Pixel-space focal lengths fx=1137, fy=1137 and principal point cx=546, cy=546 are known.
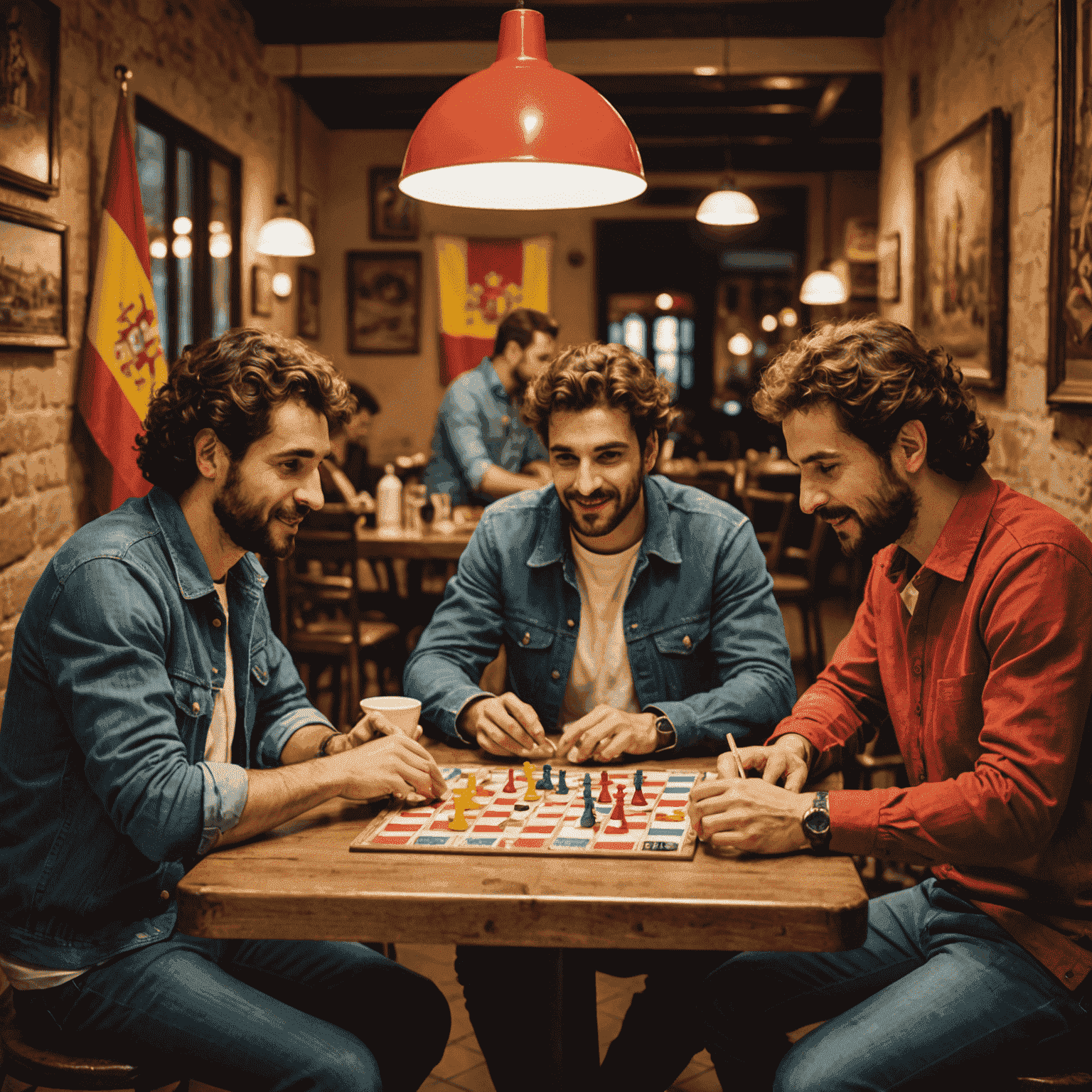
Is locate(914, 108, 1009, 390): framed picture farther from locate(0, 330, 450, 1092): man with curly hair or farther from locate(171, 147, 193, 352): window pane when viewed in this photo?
locate(171, 147, 193, 352): window pane

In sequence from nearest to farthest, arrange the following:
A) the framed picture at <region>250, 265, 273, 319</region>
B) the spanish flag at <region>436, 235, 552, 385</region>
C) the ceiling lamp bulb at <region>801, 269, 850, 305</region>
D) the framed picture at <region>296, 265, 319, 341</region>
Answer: the framed picture at <region>250, 265, 273, 319</region>
the ceiling lamp bulb at <region>801, 269, 850, 305</region>
the framed picture at <region>296, 265, 319, 341</region>
the spanish flag at <region>436, 235, 552, 385</region>

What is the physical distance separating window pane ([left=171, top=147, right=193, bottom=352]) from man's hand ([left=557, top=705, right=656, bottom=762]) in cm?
473

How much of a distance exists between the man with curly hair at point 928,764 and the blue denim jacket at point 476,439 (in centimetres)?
331

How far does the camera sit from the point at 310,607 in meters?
6.20

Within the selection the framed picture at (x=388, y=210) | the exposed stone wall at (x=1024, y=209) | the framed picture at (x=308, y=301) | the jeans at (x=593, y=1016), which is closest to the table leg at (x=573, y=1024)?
the jeans at (x=593, y=1016)

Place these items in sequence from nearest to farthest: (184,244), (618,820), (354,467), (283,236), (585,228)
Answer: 1. (618,820)
2. (184,244)
3. (283,236)
4. (354,467)
5. (585,228)

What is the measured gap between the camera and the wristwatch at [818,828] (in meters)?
1.52

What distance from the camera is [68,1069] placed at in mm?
1493

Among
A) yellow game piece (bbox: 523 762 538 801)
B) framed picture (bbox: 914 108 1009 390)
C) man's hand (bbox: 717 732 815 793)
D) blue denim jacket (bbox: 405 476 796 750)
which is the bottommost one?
yellow game piece (bbox: 523 762 538 801)

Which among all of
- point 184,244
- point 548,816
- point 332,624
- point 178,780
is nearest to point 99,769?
point 178,780

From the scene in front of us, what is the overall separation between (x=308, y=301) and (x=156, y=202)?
4006 mm

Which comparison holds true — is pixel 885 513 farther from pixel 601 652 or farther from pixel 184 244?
pixel 184 244

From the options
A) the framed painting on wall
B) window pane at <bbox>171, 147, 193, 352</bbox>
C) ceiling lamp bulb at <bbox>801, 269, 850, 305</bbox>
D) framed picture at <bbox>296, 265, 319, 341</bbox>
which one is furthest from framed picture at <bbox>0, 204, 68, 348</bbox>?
ceiling lamp bulb at <bbox>801, 269, 850, 305</bbox>

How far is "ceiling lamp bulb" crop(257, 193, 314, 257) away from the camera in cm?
706
